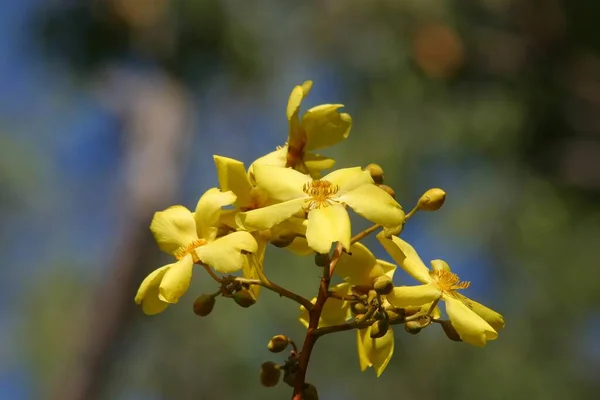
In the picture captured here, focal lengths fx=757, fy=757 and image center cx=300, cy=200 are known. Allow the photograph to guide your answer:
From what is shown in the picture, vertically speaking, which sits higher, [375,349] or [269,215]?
[269,215]

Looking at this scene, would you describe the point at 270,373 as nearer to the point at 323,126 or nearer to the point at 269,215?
the point at 269,215

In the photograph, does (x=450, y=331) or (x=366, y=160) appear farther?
(x=366, y=160)

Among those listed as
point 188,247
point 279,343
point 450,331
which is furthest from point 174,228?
point 450,331

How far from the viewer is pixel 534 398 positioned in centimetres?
324

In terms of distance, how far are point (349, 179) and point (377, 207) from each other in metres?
0.05

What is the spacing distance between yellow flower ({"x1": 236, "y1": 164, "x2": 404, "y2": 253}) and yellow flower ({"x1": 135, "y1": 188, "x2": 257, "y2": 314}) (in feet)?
0.07

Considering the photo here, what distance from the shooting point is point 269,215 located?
0.57 metres

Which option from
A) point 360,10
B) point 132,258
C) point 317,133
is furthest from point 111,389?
point 317,133

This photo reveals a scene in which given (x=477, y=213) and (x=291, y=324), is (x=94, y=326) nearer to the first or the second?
(x=291, y=324)

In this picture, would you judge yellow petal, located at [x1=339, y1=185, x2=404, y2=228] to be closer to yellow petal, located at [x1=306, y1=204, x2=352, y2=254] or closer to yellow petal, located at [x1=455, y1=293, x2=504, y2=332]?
yellow petal, located at [x1=306, y1=204, x2=352, y2=254]

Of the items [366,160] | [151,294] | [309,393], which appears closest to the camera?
[309,393]

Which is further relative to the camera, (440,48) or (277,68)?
(277,68)

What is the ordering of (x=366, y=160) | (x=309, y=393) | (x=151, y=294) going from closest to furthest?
(x=309, y=393)
(x=151, y=294)
(x=366, y=160)

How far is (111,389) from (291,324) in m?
1.06
